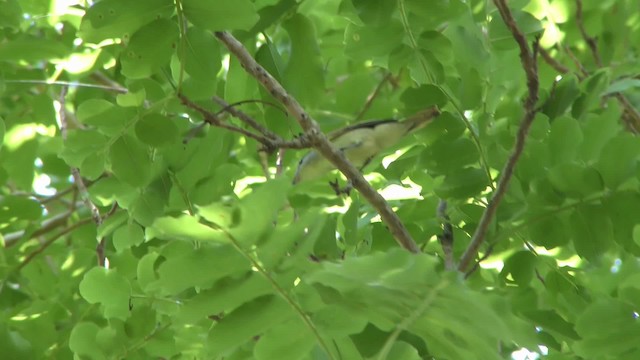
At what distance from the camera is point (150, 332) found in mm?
2059

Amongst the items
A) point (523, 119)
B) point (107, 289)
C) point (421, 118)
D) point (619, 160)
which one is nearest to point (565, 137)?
point (619, 160)

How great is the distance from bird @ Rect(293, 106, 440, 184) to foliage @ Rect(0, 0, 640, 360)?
5 cm

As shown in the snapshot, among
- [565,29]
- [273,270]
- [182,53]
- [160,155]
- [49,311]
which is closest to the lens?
[273,270]

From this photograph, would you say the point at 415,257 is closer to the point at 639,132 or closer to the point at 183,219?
the point at 183,219

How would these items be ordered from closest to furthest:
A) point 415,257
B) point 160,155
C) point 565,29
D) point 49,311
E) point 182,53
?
point 415,257, point 182,53, point 160,155, point 49,311, point 565,29

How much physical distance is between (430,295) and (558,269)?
89 cm

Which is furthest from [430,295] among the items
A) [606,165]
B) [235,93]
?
[235,93]

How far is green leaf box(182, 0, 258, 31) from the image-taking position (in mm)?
1650

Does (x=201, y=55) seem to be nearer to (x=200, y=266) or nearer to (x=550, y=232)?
(x=200, y=266)

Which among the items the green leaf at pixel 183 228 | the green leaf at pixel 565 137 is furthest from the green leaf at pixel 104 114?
the green leaf at pixel 565 137

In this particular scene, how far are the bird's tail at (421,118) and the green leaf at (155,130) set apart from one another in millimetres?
515

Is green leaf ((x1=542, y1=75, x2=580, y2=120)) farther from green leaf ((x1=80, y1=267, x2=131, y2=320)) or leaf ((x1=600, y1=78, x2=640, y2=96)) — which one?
green leaf ((x1=80, y1=267, x2=131, y2=320))

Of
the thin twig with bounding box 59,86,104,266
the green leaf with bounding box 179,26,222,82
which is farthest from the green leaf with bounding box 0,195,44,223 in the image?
the green leaf with bounding box 179,26,222,82

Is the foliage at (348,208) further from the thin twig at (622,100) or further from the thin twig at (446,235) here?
the thin twig at (622,100)
